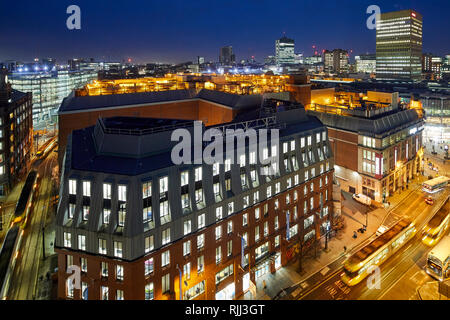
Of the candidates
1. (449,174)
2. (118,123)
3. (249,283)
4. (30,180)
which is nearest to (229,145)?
(118,123)

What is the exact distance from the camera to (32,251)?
5066 cm

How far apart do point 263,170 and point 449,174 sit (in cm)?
7820

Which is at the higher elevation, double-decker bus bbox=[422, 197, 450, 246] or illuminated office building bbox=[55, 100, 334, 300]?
illuminated office building bbox=[55, 100, 334, 300]

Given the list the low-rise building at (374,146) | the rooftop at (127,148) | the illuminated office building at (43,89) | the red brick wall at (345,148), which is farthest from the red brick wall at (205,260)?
the illuminated office building at (43,89)

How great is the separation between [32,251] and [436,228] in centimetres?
6913

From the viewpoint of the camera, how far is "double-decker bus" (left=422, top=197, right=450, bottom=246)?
2137 inches

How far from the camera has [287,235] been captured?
48.5 metres

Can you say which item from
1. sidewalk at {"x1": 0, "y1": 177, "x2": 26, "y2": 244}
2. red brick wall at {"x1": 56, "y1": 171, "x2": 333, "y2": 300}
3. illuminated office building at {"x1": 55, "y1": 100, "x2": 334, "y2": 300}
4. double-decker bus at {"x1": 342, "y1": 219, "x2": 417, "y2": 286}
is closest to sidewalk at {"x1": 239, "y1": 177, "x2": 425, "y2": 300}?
illuminated office building at {"x1": 55, "y1": 100, "x2": 334, "y2": 300}

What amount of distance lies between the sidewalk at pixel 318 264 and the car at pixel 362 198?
4520 mm

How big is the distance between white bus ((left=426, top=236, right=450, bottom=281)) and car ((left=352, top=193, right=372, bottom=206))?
25061 mm

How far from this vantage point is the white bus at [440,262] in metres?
43.7

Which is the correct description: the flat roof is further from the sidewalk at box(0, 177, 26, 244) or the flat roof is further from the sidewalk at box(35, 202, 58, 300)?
the sidewalk at box(35, 202, 58, 300)
